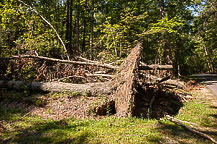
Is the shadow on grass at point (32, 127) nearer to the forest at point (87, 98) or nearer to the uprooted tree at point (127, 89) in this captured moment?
the forest at point (87, 98)

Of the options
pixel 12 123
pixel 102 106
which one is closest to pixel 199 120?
pixel 102 106

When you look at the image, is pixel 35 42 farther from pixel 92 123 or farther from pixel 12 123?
pixel 92 123

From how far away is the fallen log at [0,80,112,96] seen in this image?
6.45 metres

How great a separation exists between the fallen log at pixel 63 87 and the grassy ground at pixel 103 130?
1721 mm

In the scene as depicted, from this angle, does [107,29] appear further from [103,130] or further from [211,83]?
[211,83]

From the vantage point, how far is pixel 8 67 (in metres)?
8.72

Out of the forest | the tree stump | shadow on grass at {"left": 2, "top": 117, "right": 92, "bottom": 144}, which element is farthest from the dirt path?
shadow on grass at {"left": 2, "top": 117, "right": 92, "bottom": 144}

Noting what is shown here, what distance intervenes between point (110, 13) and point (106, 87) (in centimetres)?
1211

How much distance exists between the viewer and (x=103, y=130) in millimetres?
3891

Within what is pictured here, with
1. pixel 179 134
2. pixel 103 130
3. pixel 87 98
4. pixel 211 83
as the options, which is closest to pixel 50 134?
pixel 103 130

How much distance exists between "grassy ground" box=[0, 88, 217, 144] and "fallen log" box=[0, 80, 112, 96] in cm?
172

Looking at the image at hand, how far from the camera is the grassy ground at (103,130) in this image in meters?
3.40

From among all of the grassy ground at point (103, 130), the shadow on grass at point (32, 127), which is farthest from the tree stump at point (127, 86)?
the shadow on grass at point (32, 127)

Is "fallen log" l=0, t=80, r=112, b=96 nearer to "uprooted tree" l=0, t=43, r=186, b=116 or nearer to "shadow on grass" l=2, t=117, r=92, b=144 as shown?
"uprooted tree" l=0, t=43, r=186, b=116
